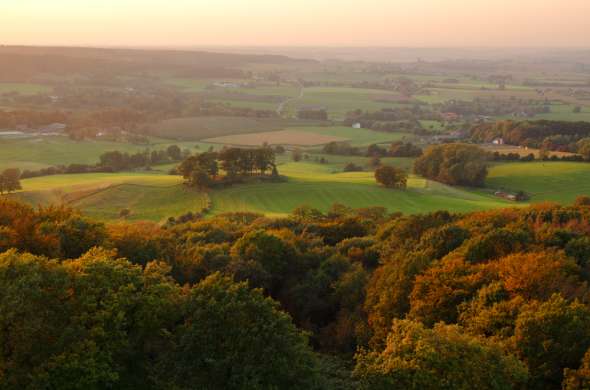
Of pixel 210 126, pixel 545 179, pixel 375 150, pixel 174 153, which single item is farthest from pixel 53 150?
pixel 545 179

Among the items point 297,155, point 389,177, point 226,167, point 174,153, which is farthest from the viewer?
point 297,155

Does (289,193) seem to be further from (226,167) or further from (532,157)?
(532,157)

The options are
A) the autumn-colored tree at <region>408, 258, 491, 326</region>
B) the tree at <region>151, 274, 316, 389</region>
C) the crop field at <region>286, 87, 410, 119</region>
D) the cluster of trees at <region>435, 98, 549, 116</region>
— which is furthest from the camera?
the crop field at <region>286, 87, 410, 119</region>

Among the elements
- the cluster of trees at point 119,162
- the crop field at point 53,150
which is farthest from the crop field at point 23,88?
the cluster of trees at point 119,162

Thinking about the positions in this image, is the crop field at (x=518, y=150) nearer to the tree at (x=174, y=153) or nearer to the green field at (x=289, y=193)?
the green field at (x=289, y=193)

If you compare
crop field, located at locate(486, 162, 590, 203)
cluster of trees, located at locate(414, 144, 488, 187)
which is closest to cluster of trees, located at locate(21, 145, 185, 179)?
cluster of trees, located at locate(414, 144, 488, 187)

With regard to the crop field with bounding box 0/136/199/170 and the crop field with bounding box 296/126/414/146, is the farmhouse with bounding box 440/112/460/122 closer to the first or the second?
the crop field with bounding box 296/126/414/146

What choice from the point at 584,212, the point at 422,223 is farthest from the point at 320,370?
the point at 584,212
